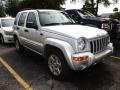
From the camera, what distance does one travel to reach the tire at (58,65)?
16.2 ft

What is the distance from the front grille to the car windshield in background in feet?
4.88

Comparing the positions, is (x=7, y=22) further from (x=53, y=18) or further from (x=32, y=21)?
(x=53, y=18)

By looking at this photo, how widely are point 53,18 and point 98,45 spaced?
195cm

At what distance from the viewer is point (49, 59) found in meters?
5.50

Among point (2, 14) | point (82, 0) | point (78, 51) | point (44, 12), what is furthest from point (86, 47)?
point (2, 14)

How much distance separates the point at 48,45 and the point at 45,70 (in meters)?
1.06

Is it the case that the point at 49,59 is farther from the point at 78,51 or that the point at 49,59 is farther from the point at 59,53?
the point at 78,51

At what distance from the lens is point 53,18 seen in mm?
6387

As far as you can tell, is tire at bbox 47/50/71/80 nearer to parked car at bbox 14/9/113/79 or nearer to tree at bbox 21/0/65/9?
parked car at bbox 14/9/113/79

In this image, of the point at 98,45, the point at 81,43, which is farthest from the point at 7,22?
the point at 81,43

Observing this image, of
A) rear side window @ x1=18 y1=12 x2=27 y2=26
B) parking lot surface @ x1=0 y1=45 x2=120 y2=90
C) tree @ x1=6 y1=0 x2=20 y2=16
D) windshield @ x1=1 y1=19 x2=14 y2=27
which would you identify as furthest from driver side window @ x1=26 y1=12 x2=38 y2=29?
tree @ x1=6 y1=0 x2=20 y2=16

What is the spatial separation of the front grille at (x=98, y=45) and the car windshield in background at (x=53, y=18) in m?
1.49

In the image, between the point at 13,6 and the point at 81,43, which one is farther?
the point at 13,6

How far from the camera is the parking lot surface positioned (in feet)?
16.0
